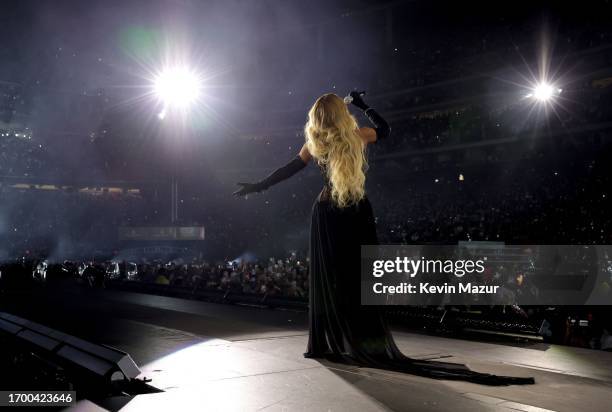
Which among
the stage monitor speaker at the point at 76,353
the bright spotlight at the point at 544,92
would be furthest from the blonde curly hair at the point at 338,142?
the bright spotlight at the point at 544,92

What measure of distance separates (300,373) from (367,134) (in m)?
1.88

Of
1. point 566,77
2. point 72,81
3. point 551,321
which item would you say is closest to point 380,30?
point 566,77

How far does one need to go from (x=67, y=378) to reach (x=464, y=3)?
106 ft

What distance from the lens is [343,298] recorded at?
418 cm

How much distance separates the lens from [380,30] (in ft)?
113

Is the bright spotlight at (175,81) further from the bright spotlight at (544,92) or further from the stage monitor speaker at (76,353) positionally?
the stage monitor speaker at (76,353)

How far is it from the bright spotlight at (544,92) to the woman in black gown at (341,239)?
22.4 meters

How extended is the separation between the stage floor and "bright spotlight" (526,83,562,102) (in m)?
20.3

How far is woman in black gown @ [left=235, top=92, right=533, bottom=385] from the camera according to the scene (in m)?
4.10

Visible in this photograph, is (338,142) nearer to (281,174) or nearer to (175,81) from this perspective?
(281,174)

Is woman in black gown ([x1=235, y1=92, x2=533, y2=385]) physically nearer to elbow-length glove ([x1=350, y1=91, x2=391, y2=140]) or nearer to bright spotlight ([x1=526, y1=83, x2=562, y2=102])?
elbow-length glove ([x1=350, y1=91, x2=391, y2=140])

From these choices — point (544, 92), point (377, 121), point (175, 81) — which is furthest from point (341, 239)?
point (175, 81)

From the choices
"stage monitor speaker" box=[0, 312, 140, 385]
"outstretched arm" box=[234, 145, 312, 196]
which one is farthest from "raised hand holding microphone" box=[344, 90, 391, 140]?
"stage monitor speaker" box=[0, 312, 140, 385]

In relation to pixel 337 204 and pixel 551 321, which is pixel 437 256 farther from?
pixel 337 204
